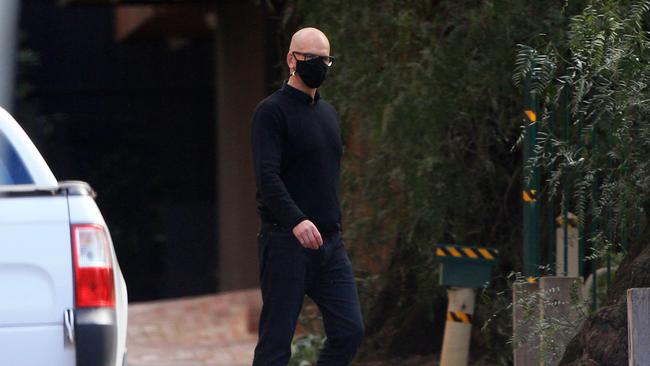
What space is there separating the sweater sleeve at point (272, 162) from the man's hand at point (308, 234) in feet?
0.09

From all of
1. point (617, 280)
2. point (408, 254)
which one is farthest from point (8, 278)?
point (408, 254)

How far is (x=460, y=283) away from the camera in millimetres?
7477

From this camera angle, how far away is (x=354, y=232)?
817cm

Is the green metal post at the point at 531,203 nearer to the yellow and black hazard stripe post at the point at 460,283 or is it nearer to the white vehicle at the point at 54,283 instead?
the yellow and black hazard stripe post at the point at 460,283

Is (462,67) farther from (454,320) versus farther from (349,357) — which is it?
(349,357)

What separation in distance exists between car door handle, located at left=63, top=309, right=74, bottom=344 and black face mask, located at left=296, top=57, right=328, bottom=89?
→ 1.71m

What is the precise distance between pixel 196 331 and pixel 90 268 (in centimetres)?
769

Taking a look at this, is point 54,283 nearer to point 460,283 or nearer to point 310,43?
point 310,43

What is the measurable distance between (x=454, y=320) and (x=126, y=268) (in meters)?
9.27

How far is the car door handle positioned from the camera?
4551 millimetres

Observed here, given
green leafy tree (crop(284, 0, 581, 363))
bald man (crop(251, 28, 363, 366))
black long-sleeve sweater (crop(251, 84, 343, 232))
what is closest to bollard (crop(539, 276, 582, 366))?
bald man (crop(251, 28, 363, 366))

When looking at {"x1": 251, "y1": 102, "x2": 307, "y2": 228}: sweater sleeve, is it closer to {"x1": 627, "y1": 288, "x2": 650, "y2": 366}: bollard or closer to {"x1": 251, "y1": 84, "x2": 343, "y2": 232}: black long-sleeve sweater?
{"x1": 251, "y1": 84, "x2": 343, "y2": 232}: black long-sleeve sweater

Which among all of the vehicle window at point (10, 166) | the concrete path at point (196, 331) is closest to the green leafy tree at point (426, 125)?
the concrete path at point (196, 331)

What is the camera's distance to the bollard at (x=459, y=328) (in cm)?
757
